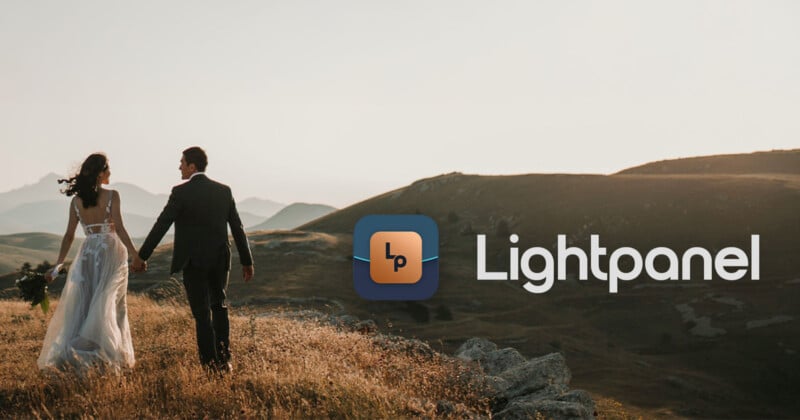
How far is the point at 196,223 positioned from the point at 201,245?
12.5 inches

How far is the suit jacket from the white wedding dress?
93 cm

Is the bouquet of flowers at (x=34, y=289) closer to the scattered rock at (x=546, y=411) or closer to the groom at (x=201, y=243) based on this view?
the groom at (x=201, y=243)

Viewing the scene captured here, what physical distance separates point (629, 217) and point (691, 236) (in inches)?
444

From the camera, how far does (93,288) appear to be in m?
9.39

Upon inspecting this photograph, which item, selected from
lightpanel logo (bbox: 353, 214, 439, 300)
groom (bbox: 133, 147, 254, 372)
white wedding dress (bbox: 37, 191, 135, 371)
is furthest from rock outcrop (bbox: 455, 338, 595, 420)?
lightpanel logo (bbox: 353, 214, 439, 300)

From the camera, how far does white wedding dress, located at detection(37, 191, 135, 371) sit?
879 cm

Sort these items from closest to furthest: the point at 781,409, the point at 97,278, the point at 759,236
→ the point at 97,278
the point at 781,409
the point at 759,236

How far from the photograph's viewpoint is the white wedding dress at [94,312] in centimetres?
879

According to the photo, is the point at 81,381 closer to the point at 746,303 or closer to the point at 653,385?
the point at 653,385

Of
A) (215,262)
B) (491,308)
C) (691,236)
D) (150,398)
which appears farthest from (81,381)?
(691,236)

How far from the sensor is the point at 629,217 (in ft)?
305

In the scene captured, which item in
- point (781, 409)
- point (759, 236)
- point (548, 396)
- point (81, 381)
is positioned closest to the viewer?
point (81, 381)

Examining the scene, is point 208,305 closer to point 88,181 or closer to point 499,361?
point 88,181

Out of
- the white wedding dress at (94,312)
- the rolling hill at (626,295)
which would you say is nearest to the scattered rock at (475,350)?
the white wedding dress at (94,312)
